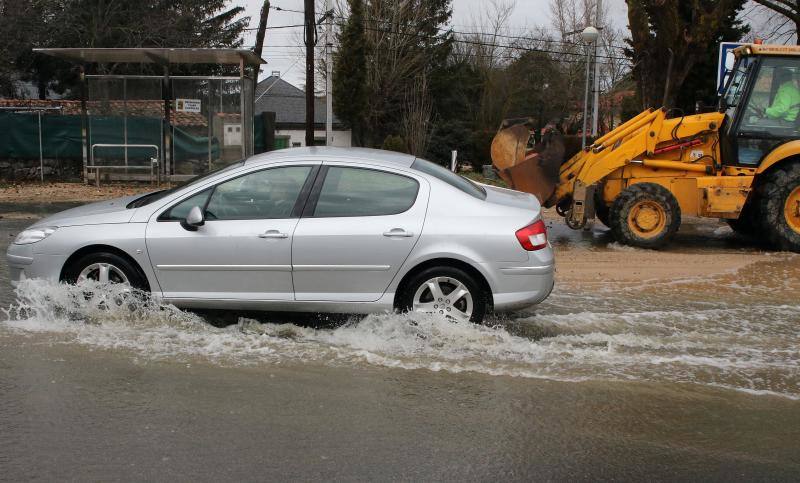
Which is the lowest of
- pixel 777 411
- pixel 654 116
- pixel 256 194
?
pixel 777 411

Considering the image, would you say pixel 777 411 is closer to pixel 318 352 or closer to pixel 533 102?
pixel 318 352

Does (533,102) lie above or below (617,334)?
above

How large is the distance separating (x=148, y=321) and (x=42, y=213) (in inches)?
372

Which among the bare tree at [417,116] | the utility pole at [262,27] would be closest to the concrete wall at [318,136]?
the bare tree at [417,116]

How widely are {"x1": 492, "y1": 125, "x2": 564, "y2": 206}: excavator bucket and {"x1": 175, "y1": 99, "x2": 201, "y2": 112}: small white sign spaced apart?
427 inches

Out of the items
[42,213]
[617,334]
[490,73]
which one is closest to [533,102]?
[490,73]

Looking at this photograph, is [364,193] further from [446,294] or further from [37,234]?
[37,234]

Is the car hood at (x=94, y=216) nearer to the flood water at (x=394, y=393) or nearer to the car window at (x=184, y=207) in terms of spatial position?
the car window at (x=184, y=207)

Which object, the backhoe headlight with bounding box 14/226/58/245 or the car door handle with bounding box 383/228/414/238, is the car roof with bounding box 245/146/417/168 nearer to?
the car door handle with bounding box 383/228/414/238

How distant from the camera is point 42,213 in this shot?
14711 millimetres

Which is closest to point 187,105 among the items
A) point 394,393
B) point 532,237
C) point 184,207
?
→ point 184,207

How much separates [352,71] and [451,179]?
110 feet

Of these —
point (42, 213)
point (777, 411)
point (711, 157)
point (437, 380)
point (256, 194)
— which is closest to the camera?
point (777, 411)

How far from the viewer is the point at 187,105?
20281 mm
